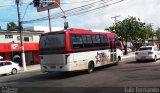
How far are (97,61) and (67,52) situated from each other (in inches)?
166

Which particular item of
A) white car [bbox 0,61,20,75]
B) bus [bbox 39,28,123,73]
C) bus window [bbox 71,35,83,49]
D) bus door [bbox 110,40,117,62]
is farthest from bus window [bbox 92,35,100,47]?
white car [bbox 0,61,20,75]

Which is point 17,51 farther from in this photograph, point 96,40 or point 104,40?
point 96,40

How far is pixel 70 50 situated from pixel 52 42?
133 cm

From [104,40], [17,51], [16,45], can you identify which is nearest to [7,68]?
[104,40]

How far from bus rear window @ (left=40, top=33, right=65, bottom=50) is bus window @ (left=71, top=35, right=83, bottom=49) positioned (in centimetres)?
80

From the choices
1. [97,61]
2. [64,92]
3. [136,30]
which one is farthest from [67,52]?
[136,30]

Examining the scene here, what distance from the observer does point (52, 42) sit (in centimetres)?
2041

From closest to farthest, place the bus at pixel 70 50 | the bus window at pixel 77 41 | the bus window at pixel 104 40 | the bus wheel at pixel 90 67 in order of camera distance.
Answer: the bus at pixel 70 50
the bus window at pixel 77 41
the bus wheel at pixel 90 67
the bus window at pixel 104 40

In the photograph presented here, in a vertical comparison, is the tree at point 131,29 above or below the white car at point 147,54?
above

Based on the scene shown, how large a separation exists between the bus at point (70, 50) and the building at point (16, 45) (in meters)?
22.3

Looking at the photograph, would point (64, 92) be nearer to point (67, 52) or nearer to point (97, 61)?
point (67, 52)

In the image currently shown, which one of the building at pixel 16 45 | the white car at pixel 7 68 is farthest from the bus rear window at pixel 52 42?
the building at pixel 16 45

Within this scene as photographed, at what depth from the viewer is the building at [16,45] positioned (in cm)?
4337

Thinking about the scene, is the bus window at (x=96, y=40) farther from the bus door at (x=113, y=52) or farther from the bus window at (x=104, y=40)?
the bus door at (x=113, y=52)
